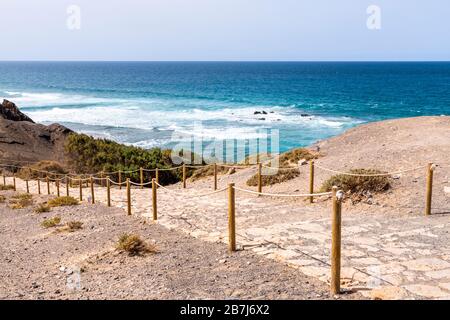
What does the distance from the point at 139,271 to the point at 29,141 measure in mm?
26001

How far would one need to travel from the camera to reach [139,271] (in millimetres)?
7152

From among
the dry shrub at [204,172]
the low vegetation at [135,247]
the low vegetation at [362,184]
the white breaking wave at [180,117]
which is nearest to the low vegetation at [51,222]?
the low vegetation at [135,247]

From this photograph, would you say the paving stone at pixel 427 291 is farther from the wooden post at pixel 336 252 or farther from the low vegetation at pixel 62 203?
the low vegetation at pixel 62 203

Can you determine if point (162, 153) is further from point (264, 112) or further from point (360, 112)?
point (360, 112)

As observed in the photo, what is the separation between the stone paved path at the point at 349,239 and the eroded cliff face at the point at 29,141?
19133mm

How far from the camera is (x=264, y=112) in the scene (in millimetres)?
55062

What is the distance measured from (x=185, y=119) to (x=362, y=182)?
138 ft

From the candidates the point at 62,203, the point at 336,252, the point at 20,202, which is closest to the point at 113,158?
the point at 20,202

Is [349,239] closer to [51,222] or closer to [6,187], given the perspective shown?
[51,222]

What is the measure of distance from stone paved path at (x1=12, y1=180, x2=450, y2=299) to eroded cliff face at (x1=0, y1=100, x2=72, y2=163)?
62.8 feet

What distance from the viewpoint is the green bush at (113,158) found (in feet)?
74.8

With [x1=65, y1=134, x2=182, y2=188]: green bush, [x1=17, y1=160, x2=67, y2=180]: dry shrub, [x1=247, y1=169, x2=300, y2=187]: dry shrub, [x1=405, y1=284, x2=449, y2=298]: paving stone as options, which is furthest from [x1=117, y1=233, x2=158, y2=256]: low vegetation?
[x1=17, y1=160, x2=67, y2=180]: dry shrub

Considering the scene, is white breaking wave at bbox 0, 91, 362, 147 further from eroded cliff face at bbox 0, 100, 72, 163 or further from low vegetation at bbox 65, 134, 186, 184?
low vegetation at bbox 65, 134, 186, 184
